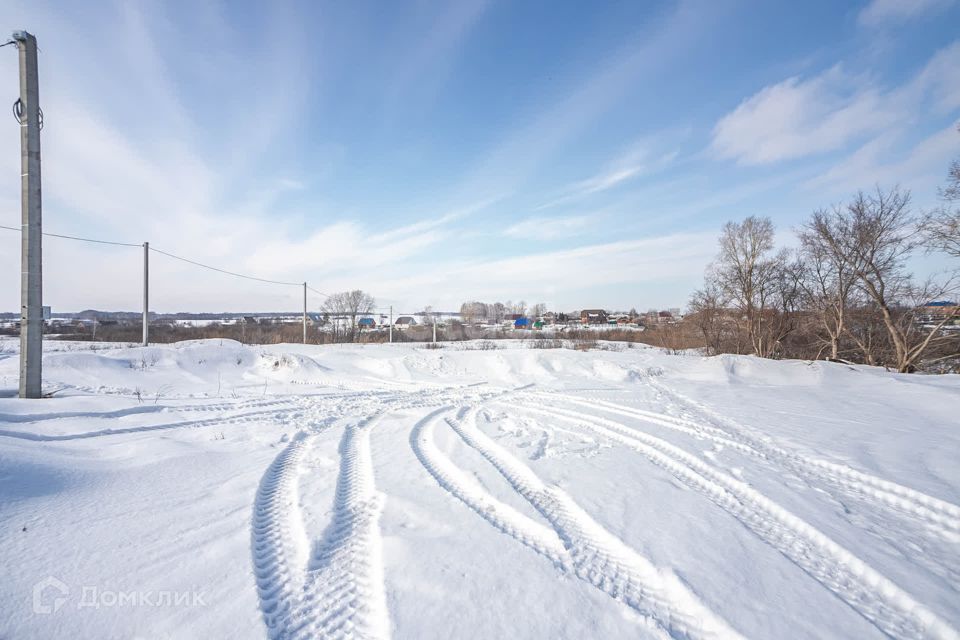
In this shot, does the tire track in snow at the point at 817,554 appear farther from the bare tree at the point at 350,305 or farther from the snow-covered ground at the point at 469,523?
the bare tree at the point at 350,305

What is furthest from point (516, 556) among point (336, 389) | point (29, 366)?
point (29, 366)

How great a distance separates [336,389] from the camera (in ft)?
31.0

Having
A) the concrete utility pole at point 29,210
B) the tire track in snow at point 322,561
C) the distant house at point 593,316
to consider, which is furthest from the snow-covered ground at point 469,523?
the distant house at point 593,316

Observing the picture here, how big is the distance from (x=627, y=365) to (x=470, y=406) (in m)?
7.83

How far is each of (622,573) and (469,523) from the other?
1.15 meters

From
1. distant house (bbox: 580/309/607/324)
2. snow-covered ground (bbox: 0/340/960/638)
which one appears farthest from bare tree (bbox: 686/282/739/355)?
distant house (bbox: 580/309/607/324)

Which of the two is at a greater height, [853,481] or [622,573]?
[622,573]

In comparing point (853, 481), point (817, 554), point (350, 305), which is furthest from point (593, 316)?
point (817, 554)

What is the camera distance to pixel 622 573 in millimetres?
2453

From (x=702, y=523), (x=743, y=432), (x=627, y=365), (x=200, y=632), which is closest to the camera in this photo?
(x=200, y=632)

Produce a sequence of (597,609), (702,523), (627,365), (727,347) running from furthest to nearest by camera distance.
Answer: (727,347), (627,365), (702,523), (597,609)

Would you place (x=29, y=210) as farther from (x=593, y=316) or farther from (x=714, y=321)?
(x=593, y=316)

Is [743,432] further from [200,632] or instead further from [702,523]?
[200,632]

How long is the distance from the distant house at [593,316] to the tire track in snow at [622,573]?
7457cm
